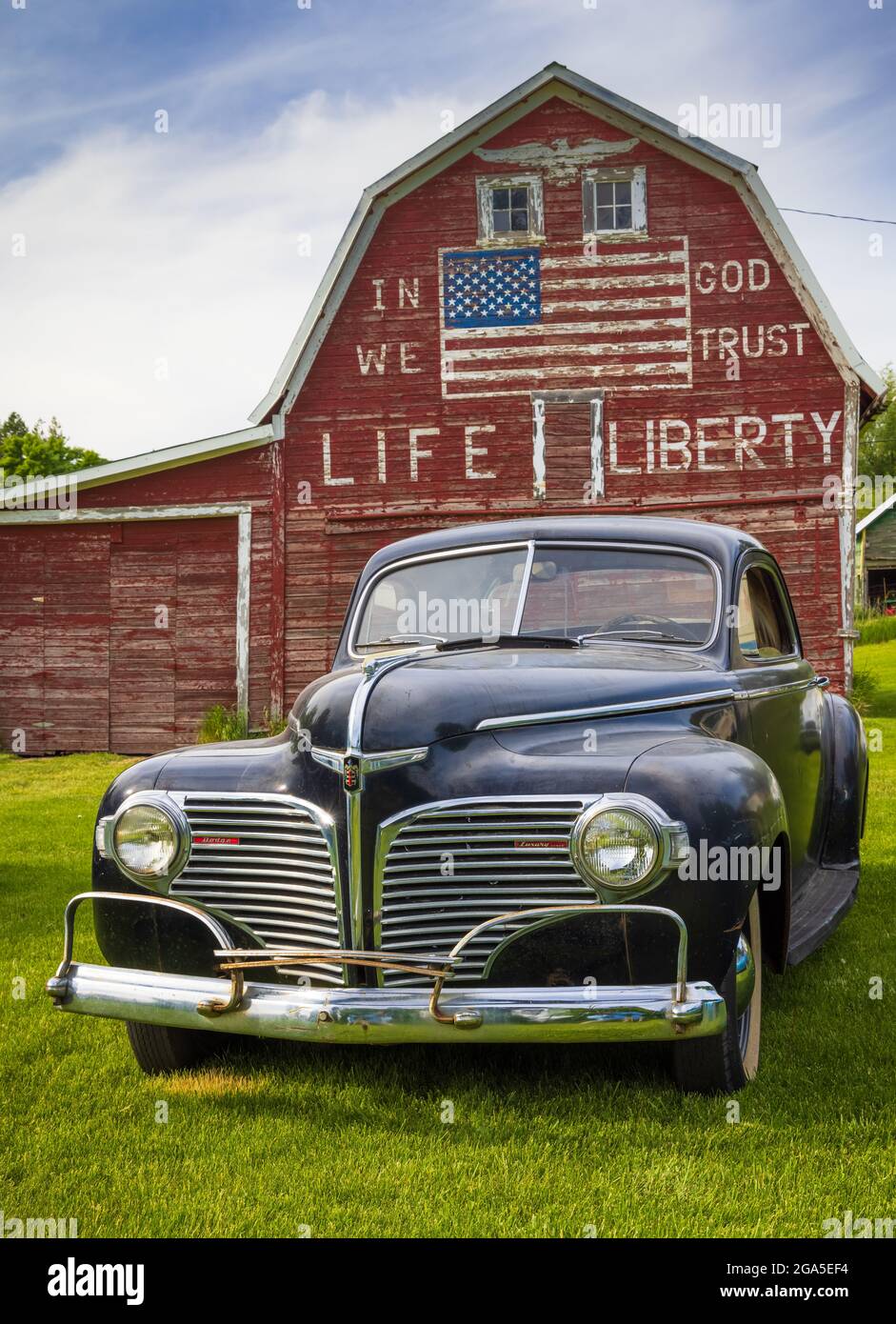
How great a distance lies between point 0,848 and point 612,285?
8.64 m

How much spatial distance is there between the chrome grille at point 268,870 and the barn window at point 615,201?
10.9 m

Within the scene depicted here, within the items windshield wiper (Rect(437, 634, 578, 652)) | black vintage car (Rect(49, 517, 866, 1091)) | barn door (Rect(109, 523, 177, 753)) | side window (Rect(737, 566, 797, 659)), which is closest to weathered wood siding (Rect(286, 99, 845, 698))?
barn door (Rect(109, 523, 177, 753))

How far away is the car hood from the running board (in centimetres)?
91

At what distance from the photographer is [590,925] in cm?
288

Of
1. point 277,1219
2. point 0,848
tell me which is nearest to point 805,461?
point 0,848

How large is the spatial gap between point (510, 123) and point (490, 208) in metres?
0.90

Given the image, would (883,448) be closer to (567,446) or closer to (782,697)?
(567,446)

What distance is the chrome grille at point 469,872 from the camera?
2.89 m

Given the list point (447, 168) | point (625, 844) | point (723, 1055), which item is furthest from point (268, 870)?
point (447, 168)

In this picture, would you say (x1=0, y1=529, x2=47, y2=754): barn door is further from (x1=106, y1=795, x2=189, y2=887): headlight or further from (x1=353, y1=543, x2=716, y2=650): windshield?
(x1=106, y1=795, x2=189, y2=887): headlight

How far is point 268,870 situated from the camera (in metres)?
3.13

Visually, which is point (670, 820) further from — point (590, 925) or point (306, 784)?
point (306, 784)

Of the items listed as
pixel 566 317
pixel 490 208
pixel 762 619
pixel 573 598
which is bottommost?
pixel 762 619
